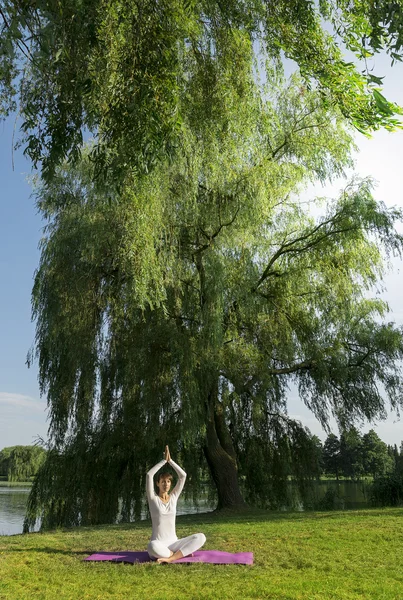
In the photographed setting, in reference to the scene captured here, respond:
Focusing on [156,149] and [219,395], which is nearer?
[156,149]

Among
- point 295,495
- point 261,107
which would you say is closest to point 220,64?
point 261,107

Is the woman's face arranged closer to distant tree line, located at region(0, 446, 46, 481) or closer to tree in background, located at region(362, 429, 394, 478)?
distant tree line, located at region(0, 446, 46, 481)

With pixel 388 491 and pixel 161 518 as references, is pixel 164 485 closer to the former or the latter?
pixel 161 518

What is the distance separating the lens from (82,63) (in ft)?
14.4

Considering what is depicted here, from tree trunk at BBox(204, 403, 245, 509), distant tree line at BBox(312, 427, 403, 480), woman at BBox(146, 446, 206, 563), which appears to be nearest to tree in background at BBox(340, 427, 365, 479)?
distant tree line at BBox(312, 427, 403, 480)

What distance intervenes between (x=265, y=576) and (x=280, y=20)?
16.1ft

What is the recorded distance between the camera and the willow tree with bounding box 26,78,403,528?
1021cm

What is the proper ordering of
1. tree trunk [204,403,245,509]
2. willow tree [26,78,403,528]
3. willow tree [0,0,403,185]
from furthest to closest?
tree trunk [204,403,245,509] → willow tree [26,78,403,528] → willow tree [0,0,403,185]

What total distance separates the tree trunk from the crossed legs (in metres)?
5.92

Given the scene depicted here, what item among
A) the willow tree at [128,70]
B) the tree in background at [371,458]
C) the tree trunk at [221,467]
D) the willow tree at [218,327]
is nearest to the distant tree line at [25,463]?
the willow tree at [218,327]

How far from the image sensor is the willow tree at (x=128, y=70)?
4.02 metres

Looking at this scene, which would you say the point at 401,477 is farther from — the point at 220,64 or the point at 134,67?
the point at 134,67

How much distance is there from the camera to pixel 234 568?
201 inches

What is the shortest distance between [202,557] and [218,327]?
4956mm
